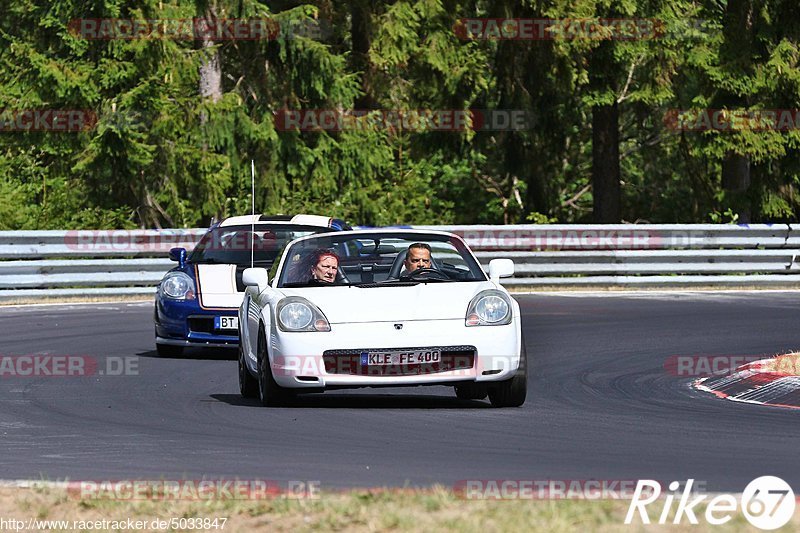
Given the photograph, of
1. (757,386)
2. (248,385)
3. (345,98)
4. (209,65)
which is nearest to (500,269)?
(248,385)

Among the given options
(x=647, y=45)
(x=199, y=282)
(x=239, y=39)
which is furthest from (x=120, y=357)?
(x=647, y=45)

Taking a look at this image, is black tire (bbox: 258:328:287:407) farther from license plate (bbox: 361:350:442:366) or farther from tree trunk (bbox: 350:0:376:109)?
tree trunk (bbox: 350:0:376:109)

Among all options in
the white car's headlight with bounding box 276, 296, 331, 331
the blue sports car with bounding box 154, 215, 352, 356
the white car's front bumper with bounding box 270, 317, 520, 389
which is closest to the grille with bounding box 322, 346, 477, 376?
the white car's front bumper with bounding box 270, 317, 520, 389

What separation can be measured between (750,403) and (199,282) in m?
6.55

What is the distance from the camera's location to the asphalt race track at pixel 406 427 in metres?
8.77

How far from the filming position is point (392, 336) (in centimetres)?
1151

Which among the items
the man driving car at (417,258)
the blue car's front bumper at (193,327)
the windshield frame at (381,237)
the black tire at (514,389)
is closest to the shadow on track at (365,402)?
the black tire at (514,389)

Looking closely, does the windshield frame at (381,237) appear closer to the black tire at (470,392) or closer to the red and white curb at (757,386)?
the black tire at (470,392)

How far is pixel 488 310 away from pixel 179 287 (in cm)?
581

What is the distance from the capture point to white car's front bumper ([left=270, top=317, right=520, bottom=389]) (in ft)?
37.7

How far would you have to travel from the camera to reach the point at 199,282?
1678 cm

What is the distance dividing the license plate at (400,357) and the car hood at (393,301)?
0.24 meters

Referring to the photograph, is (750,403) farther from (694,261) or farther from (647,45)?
(647,45)

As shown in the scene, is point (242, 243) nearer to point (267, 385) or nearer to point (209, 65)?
point (267, 385)
